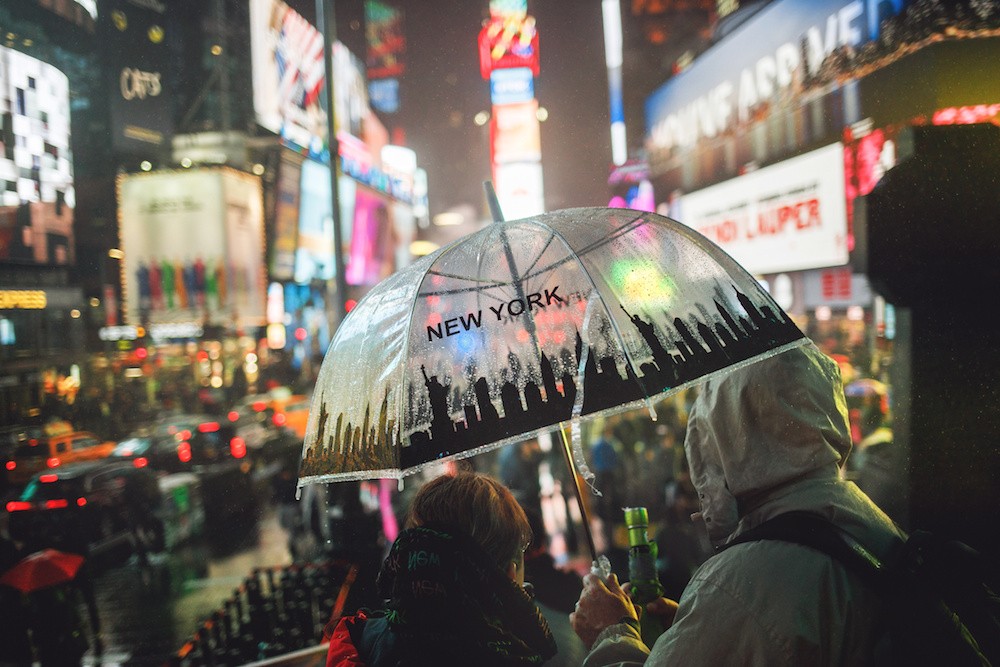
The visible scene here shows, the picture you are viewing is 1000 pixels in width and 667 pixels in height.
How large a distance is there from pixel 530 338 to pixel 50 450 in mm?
13995

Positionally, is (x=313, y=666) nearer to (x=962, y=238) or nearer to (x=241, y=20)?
(x=962, y=238)

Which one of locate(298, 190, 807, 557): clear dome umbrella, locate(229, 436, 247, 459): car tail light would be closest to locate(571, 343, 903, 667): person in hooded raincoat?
locate(298, 190, 807, 557): clear dome umbrella

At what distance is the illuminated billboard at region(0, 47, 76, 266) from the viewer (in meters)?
11.6

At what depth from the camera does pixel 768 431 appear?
178 cm

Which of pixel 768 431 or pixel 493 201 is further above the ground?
pixel 493 201

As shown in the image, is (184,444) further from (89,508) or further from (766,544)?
(766,544)

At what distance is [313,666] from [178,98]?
1839 centimetres

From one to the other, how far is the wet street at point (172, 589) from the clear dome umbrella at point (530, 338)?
7.82 m

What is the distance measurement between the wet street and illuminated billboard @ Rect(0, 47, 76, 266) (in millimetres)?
6633

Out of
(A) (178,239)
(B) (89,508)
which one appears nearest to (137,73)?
(A) (178,239)

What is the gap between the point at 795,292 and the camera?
13.4m

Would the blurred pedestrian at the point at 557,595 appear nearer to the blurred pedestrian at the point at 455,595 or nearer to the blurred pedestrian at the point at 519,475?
the blurred pedestrian at the point at 455,595

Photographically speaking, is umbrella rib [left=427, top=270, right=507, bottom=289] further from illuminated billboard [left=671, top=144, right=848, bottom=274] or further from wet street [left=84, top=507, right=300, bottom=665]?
illuminated billboard [left=671, top=144, right=848, bottom=274]

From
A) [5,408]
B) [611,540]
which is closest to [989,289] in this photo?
[611,540]
